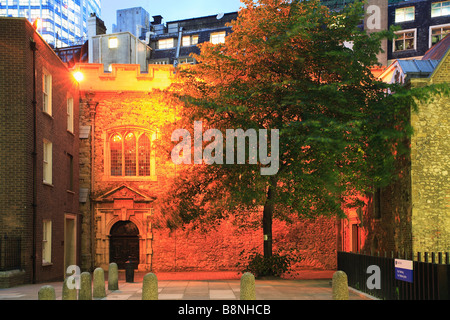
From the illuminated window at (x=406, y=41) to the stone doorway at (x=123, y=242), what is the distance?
2789cm

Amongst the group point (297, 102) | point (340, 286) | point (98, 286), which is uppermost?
point (297, 102)

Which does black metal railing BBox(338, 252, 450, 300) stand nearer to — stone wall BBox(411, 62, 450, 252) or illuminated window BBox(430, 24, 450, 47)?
stone wall BBox(411, 62, 450, 252)

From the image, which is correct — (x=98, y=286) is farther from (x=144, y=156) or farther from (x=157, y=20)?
(x=157, y=20)

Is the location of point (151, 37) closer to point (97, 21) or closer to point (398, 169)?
point (97, 21)

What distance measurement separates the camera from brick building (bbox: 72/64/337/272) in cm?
2595

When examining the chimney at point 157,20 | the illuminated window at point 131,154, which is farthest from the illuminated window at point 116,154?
the chimney at point 157,20

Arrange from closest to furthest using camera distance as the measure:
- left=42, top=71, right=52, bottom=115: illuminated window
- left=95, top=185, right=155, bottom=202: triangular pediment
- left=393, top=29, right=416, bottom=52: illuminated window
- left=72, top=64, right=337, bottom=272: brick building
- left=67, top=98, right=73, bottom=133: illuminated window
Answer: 1. left=42, top=71, right=52, bottom=115: illuminated window
2. left=67, top=98, right=73, bottom=133: illuminated window
3. left=95, top=185, right=155, bottom=202: triangular pediment
4. left=72, top=64, right=337, bottom=272: brick building
5. left=393, top=29, right=416, bottom=52: illuminated window

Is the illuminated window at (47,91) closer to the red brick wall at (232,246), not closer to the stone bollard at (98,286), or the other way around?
the red brick wall at (232,246)

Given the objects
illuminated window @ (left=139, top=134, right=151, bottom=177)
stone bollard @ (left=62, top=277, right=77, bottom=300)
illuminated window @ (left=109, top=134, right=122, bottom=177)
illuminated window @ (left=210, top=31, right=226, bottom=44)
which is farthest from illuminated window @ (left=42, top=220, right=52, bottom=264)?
Answer: illuminated window @ (left=210, top=31, right=226, bottom=44)

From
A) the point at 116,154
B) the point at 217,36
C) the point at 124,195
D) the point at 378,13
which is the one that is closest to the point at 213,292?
the point at 124,195

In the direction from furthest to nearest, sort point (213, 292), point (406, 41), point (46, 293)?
point (406, 41)
point (213, 292)
point (46, 293)

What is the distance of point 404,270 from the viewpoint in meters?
12.6

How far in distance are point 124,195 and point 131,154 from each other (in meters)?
2.07

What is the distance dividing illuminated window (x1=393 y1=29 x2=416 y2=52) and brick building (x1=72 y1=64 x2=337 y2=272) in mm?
22332
